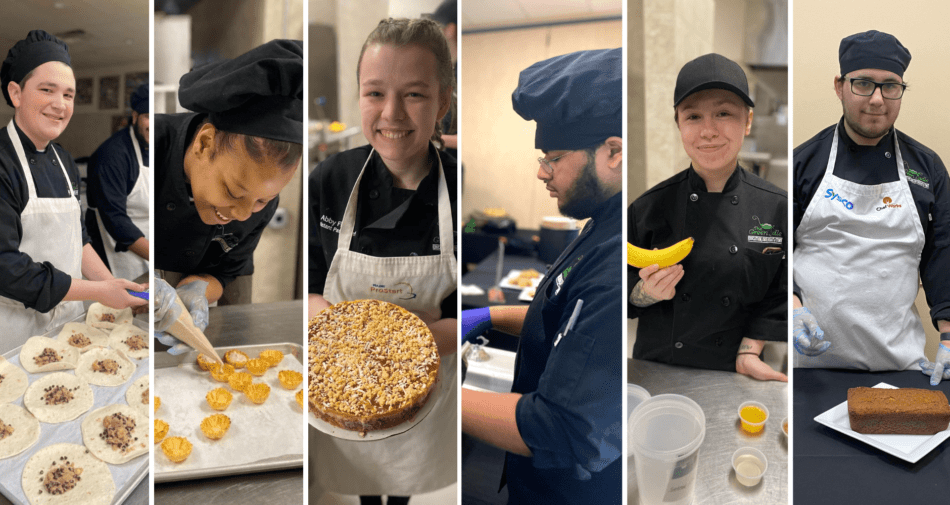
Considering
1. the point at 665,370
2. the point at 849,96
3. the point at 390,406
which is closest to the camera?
the point at 390,406

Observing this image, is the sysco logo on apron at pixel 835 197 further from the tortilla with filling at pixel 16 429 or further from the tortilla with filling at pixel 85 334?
the tortilla with filling at pixel 16 429

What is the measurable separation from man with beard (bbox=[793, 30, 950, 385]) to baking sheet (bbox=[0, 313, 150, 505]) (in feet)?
7.08

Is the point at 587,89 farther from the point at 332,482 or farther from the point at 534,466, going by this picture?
the point at 332,482

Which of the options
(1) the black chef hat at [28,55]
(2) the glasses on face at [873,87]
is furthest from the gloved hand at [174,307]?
(2) the glasses on face at [873,87]

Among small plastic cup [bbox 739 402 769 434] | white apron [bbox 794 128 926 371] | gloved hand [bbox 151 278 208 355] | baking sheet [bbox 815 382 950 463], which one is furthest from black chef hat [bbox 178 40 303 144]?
baking sheet [bbox 815 382 950 463]

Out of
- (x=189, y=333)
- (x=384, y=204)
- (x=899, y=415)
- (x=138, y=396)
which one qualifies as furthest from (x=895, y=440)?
(x=138, y=396)

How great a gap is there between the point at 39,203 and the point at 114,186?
0.67 feet

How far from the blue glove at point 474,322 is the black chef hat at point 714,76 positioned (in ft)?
2.92

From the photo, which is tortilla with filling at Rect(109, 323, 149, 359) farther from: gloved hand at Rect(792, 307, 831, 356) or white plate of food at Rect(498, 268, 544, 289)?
gloved hand at Rect(792, 307, 831, 356)

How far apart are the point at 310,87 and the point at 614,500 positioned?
1.58 meters

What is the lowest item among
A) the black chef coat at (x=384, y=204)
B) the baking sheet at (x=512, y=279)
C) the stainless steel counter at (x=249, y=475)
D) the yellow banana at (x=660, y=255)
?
the stainless steel counter at (x=249, y=475)

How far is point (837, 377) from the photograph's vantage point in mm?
1977

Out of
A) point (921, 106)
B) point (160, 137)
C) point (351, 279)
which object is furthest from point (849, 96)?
point (160, 137)

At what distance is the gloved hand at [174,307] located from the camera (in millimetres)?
1836
